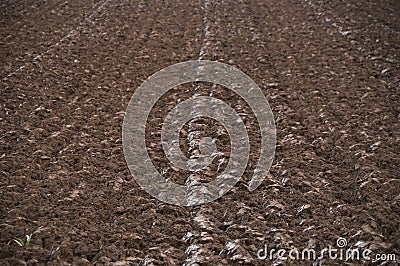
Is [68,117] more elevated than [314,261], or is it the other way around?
[314,261]

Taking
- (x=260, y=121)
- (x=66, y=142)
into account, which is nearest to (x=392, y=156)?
(x=260, y=121)

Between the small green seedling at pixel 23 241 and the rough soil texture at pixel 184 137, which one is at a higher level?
the small green seedling at pixel 23 241

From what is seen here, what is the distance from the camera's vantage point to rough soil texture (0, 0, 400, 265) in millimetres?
2131

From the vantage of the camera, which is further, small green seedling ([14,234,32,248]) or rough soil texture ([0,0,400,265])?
rough soil texture ([0,0,400,265])

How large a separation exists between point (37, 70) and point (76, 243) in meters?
2.19

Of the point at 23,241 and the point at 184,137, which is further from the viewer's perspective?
the point at 184,137

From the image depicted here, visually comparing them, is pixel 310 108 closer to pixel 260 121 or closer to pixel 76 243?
pixel 260 121

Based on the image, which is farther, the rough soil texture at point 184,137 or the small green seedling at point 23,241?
the rough soil texture at point 184,137

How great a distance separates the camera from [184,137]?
3.06 metres

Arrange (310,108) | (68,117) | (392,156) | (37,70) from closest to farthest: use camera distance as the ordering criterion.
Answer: (392,156) → (68,117) → (310,108) → (37,70)

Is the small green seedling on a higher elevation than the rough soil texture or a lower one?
higher

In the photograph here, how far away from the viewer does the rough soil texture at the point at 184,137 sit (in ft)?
6.99

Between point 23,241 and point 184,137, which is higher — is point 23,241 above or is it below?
above

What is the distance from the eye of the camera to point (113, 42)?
15.0 feet
